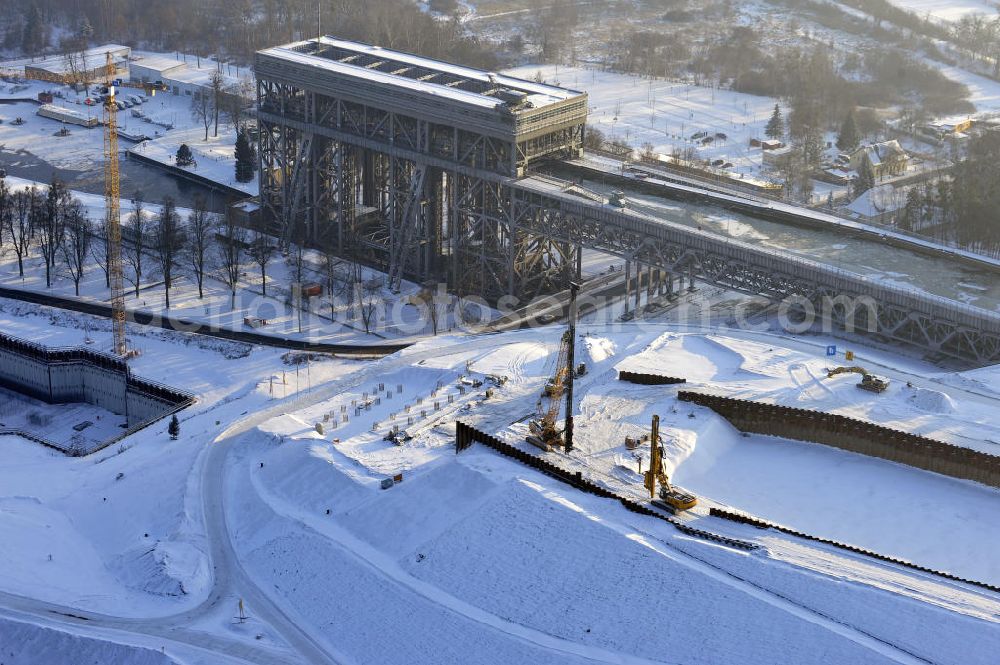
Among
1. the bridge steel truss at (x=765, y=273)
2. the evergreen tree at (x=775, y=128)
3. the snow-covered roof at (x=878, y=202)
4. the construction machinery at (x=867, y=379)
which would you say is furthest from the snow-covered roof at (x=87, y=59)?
the construction machinery at (x=867, y=379)

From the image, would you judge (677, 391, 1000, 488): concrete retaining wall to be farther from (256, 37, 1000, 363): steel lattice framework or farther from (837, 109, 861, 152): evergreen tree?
(837, 109, 861, 152): evergreen tree

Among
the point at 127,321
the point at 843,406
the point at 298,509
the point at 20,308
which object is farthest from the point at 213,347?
the point at 843,406

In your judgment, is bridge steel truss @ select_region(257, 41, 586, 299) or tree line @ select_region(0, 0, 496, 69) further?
tree line @ select_region(0, 0, 496, 69)

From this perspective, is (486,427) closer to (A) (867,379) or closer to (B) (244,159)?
(A) (867,379)

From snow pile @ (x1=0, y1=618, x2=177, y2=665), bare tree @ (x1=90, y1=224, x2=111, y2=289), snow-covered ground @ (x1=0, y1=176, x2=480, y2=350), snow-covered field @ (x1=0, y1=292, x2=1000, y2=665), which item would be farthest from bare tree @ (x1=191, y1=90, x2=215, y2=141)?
snow pile @ (x1=0, y1=618, x2=177, y2=665)

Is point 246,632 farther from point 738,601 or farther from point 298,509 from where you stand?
point 738,601

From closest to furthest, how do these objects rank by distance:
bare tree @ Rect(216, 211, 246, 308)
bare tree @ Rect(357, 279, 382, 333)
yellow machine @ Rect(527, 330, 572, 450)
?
yellow machine @ Rect(527, 330, 572, 450) → bare tree @ Rect(357, 279, 382, 333) → bare tree @ Rect(216, 211, 246, 308)
